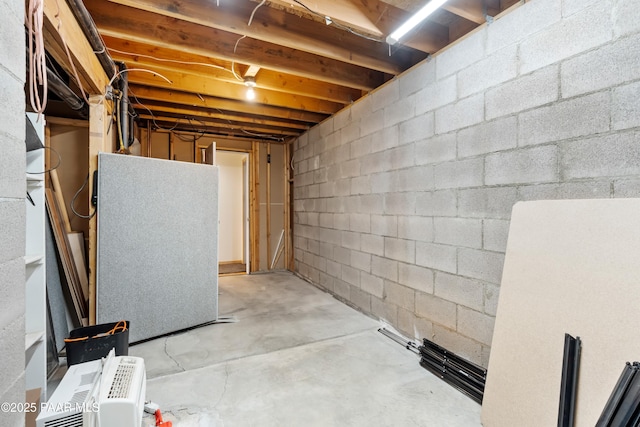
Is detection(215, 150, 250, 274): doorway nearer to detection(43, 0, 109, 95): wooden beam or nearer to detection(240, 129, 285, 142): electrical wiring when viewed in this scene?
detection(240, 129, 285, 142): electrical wiring

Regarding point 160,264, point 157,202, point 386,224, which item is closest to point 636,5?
point 386,224

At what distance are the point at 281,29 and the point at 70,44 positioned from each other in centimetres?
141

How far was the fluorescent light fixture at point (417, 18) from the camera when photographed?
1674 mm

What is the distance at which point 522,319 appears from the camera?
1.57 meters

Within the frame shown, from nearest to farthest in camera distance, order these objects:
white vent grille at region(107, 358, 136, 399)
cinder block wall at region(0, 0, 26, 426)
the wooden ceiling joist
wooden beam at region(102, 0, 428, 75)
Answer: cinder block wall at region(0, 0, 26, 426) → white vent grille at region(107, 358, 136, 399) → wooden beam at region(102, 0, 428, 75) → the wooden ceiling joist

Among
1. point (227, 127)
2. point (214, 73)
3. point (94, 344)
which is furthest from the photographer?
point (227, 127)

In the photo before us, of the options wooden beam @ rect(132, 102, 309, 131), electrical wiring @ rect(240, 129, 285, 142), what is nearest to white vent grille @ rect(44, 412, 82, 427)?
wooden beam @ rect(132, 102, 309, 131)

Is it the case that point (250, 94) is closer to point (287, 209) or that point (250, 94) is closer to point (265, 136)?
point (265, 136)

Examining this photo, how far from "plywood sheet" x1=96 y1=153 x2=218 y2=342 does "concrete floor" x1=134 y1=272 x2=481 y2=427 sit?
28 centimetres

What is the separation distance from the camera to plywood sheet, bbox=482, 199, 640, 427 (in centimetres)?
120

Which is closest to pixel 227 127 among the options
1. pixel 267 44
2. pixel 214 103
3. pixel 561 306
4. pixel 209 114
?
pixel 209 114

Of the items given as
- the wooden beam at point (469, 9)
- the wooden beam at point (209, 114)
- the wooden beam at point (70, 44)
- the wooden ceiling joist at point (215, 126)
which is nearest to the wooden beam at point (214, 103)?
the wooden beam at point (209, 114)

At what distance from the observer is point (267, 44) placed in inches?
106

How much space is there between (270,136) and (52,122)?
3.12 metres
